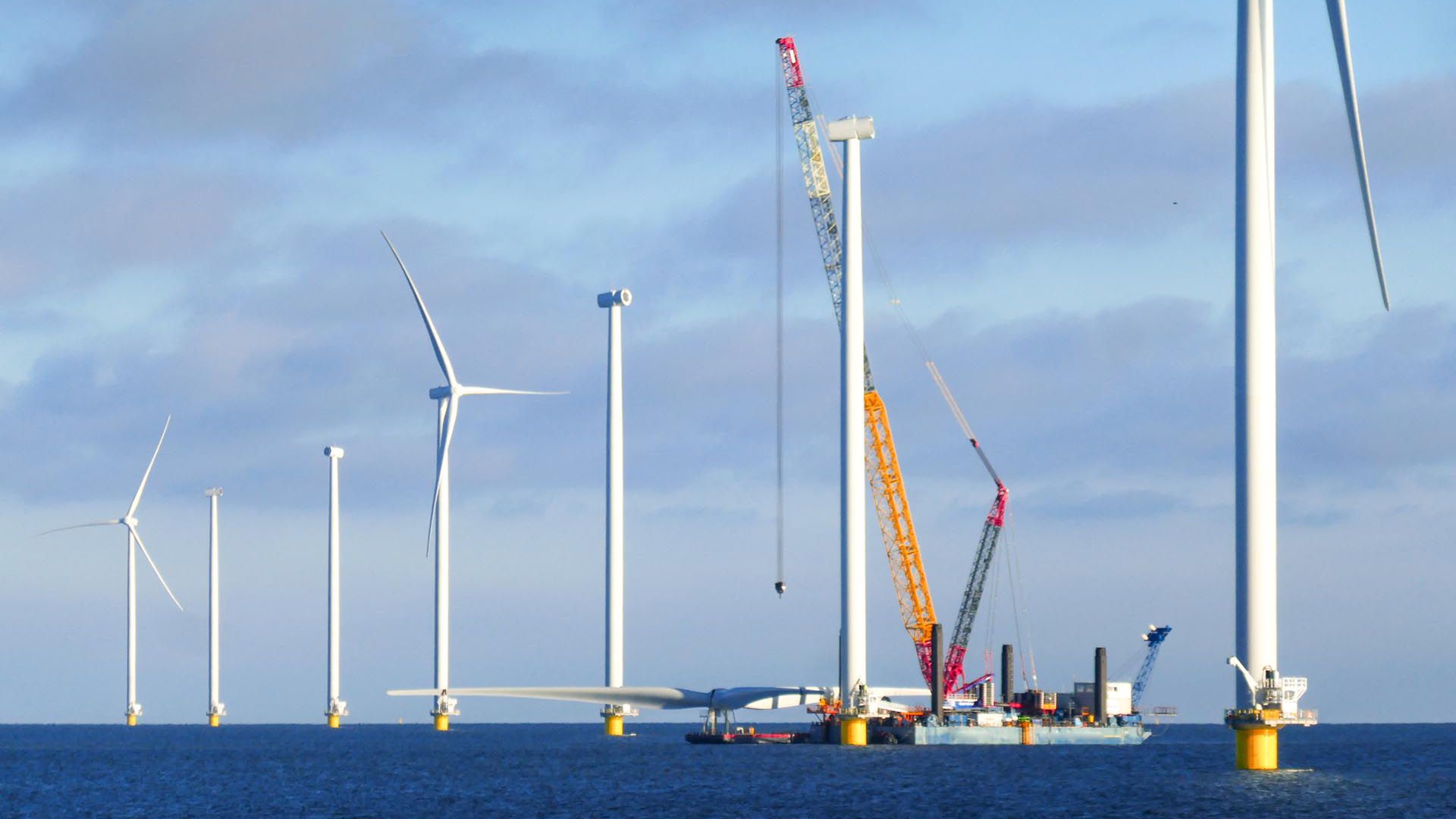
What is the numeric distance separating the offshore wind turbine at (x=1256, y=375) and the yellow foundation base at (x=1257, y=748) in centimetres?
268

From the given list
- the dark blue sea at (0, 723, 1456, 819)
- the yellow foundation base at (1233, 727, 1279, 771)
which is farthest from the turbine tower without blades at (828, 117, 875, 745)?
the yellow foundation base at (1233, 727, 1279, 771)

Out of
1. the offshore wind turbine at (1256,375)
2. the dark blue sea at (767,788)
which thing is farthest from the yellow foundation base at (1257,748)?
the dark blue sea at (767,788)

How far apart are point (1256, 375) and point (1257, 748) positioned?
1927 centimetres

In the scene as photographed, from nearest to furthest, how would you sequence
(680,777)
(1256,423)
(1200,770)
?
1. (1256,423)
2. (680,777)
3. (1200,770)

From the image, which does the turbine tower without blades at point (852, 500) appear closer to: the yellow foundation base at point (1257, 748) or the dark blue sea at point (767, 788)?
the dark blue sea at point (767, 788)

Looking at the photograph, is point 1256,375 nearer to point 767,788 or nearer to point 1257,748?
point 1257,748

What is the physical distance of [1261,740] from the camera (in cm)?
9662

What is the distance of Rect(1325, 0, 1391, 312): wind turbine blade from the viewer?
2992 inches

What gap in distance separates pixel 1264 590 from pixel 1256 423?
7.95 metres

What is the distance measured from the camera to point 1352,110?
7769 centimetres

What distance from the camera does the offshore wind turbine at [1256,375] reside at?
9150 cm

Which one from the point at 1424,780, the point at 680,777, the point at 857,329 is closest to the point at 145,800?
the point at 680,777

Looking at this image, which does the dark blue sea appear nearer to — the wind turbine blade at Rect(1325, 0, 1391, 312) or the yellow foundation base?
the yellow foundation base

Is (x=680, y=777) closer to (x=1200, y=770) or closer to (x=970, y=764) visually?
(x=970, y=764)
